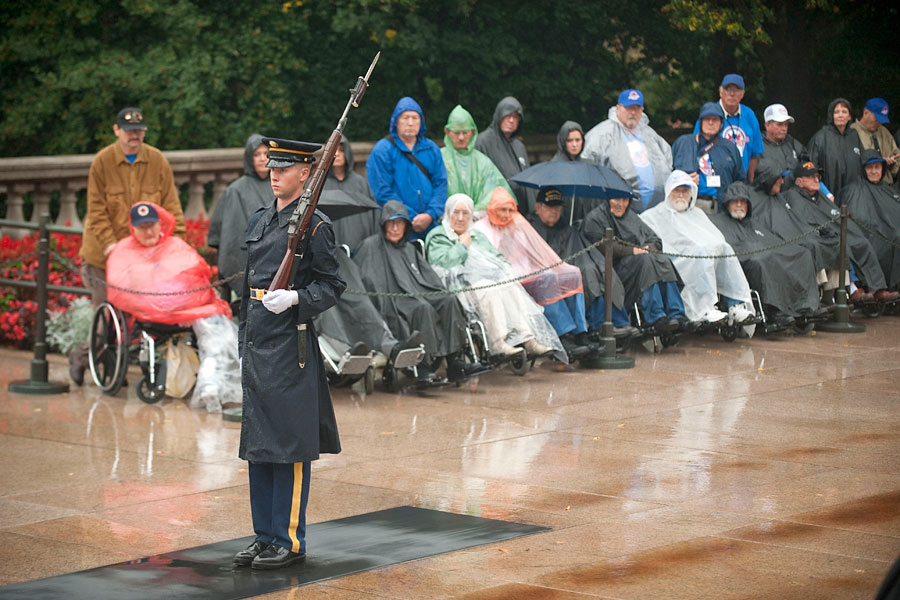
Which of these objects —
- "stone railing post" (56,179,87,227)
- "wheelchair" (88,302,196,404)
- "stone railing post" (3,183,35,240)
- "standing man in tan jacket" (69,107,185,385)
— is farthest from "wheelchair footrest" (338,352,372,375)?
"stone railing post" (3,183,35,240)

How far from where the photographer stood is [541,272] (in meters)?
12.5

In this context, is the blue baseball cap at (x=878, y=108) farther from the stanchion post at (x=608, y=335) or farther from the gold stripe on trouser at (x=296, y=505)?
the gold stripe on trouser at (x=296, y=505)

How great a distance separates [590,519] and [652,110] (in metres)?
14.7

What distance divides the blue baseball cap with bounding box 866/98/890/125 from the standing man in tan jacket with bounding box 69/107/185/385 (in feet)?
29.5

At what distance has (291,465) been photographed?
263 inches

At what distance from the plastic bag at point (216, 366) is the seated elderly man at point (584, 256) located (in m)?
3.43

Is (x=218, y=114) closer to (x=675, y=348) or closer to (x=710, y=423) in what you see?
(x=675, y=348)

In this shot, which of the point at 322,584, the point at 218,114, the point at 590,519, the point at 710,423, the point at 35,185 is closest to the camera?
the point at 322,584

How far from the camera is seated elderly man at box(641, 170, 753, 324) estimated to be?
13766mm

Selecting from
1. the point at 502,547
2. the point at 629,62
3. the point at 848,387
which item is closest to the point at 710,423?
the point at 848,387

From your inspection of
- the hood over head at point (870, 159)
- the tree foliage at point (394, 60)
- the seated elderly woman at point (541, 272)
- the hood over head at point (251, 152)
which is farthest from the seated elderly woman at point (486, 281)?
the hood over head at point (870, 159)

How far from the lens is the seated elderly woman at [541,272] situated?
41.1 feet

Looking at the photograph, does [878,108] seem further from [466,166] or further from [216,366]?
[216,366]

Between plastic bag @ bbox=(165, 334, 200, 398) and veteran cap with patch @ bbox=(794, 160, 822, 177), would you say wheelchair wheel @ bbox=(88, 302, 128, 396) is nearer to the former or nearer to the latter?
plastic bag @ bbox=(165, 334, 200, 398)
